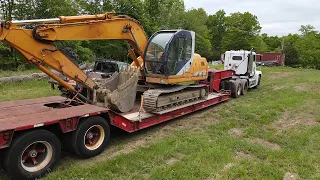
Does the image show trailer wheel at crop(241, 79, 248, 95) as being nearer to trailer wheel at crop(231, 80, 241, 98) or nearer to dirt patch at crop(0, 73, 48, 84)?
trailer wheel at crop(231, 80, 241, 98)

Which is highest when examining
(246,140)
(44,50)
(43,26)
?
(43,26)

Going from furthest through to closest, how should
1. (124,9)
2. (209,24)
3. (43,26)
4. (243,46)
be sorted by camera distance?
(209,24) → (243,46) → (124,9) → (43,26)

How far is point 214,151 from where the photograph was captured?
20.2 ft

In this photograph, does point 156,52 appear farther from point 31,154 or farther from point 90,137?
point 31,154

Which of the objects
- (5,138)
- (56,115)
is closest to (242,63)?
(56,115)

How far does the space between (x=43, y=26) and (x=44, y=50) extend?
525mm

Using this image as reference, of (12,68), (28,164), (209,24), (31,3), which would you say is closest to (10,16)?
(31,3)

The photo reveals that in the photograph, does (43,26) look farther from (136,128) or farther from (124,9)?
(124,9)

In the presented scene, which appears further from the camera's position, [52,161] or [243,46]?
[243,46]

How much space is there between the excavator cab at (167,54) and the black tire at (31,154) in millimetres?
4036

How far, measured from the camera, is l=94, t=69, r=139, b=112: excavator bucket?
7.22 meters

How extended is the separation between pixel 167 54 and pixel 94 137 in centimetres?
332

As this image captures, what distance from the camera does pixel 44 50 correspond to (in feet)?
20.2

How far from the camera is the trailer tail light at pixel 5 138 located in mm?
4504
